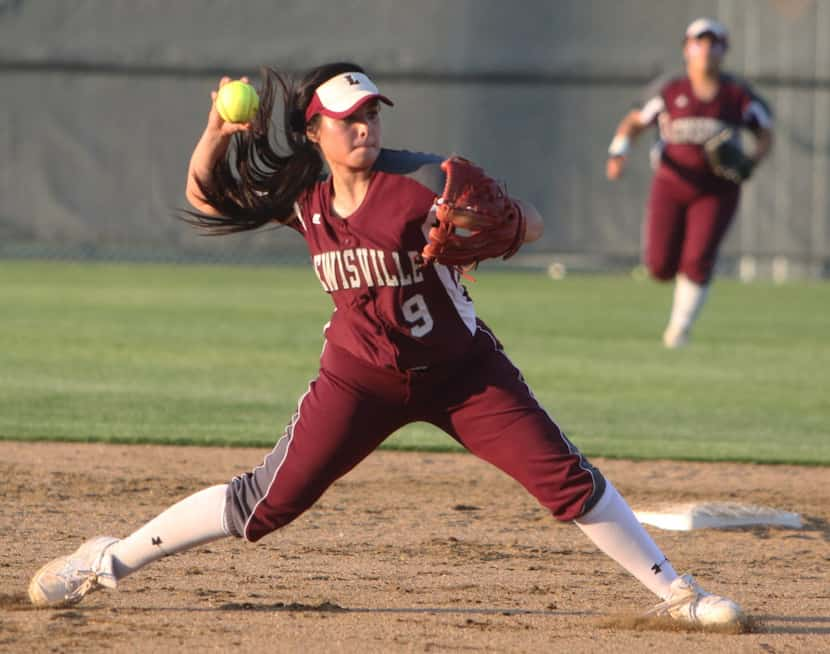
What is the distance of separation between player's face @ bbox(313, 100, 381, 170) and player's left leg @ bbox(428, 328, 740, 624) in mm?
548

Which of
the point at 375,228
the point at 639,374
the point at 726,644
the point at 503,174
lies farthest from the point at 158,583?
the point at 503,174

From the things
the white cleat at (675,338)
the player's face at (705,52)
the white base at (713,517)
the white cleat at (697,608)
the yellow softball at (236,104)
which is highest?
the player's face at (705,52)

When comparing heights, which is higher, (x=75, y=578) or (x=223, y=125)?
(x=223, y=125)

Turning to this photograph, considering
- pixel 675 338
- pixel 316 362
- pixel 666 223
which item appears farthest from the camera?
pixel 675 338

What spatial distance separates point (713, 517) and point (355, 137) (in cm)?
231

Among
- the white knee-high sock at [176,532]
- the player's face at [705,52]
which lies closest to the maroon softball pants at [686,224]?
the player's face at [705,52]

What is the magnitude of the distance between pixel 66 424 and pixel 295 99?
373 centimetres

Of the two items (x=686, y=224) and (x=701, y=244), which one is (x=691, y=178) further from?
(x=701, y=244)

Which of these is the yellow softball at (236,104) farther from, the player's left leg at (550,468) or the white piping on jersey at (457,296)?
the player's left leg at (550,468)

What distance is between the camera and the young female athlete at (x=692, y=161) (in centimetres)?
1033

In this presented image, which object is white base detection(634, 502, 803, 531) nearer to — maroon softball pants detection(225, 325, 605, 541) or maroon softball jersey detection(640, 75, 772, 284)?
maroon softball pants detection(225, 325, 605, 541)

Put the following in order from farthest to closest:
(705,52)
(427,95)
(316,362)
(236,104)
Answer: (427,95), (705,52), (316,362), (236,104)

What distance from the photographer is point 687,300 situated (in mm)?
10398

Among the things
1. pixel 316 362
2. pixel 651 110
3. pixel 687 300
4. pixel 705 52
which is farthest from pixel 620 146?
pixel 316 362
